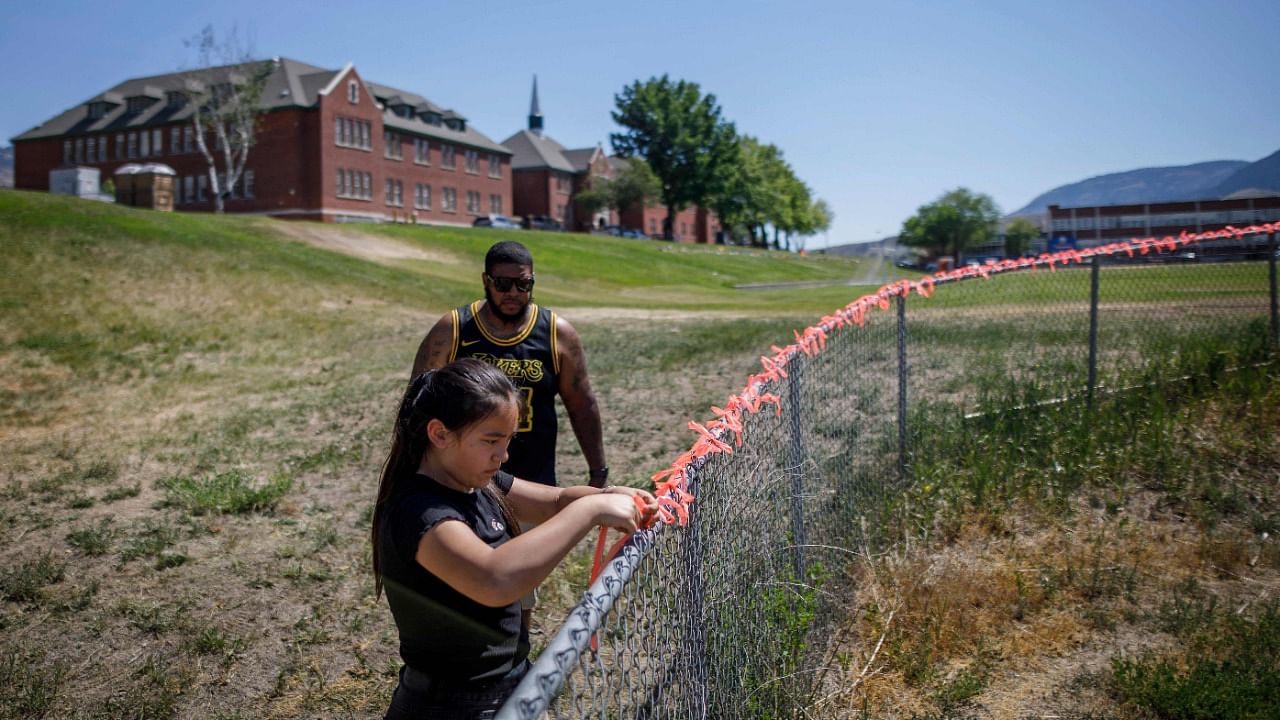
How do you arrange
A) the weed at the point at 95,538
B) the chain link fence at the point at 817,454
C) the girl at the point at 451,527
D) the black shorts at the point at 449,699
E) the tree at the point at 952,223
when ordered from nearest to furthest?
the girl at the point at 451,527
the black shorts at the point at 449,699
the chain link fence at the point at 817,454
the weed at the point at 95,538
the tree at the point at 952,223

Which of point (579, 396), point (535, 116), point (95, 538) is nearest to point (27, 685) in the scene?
point (95, 538)

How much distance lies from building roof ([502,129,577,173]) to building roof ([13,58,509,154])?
867 cm

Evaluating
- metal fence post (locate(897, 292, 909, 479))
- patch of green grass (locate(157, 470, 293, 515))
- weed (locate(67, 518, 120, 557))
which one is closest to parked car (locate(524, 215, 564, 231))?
patch of green grass (locate(157, 470, 293, 515))

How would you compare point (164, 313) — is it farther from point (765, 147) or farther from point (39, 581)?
point (765, 147)

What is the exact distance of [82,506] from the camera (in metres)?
7.39

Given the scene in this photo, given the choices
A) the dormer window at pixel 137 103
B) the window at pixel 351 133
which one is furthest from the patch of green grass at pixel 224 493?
the dormer window at pixel 137 103

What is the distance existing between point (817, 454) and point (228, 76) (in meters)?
66.5

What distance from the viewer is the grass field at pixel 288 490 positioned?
4598 millimetres

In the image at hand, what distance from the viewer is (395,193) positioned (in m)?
65.4

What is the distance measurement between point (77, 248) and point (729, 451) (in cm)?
2122

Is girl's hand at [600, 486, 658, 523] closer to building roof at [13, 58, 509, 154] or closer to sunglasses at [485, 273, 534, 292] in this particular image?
sunglasses at [485, 273, 534, 292]

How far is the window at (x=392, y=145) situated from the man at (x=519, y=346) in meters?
64.4

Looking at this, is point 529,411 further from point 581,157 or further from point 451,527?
point 581,157

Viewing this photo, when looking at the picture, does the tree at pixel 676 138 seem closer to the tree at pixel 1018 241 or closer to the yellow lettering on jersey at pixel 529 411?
the tree at pixel 1018 241
